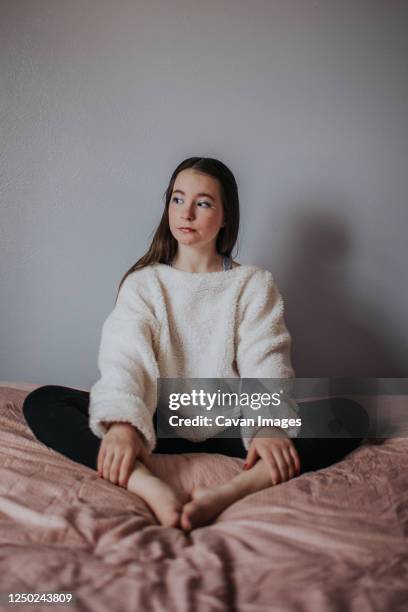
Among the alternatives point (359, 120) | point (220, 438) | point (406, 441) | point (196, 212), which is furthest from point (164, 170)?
point (406, 441)

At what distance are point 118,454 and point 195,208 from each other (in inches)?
22.1

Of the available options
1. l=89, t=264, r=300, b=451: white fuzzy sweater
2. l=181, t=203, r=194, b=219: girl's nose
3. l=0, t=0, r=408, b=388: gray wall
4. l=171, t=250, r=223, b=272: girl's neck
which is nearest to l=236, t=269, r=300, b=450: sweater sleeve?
l=89, t=264, r=300, b=451: white fuzzy sweater

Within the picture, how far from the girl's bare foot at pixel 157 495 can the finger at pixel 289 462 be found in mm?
195

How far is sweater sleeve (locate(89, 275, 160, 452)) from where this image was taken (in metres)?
0.89

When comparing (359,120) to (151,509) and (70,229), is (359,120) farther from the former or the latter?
(151,509)

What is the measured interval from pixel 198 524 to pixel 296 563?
18 centimetres

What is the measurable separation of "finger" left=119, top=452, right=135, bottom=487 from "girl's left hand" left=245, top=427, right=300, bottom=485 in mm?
214

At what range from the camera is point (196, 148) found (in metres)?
1.44

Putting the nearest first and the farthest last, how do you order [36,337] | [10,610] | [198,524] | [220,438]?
[10,610], [198,524], [220,438], [36,337]

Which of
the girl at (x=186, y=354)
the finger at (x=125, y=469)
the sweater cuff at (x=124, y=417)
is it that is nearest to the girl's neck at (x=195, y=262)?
the girl at (x=186, y=354)

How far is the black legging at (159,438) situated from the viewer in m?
0.89

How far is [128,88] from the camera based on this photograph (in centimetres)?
141

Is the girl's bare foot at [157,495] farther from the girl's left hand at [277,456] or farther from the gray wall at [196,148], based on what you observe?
the gray wall at [196,148]

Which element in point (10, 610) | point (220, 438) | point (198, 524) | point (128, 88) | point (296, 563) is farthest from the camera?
point (128, 88)
